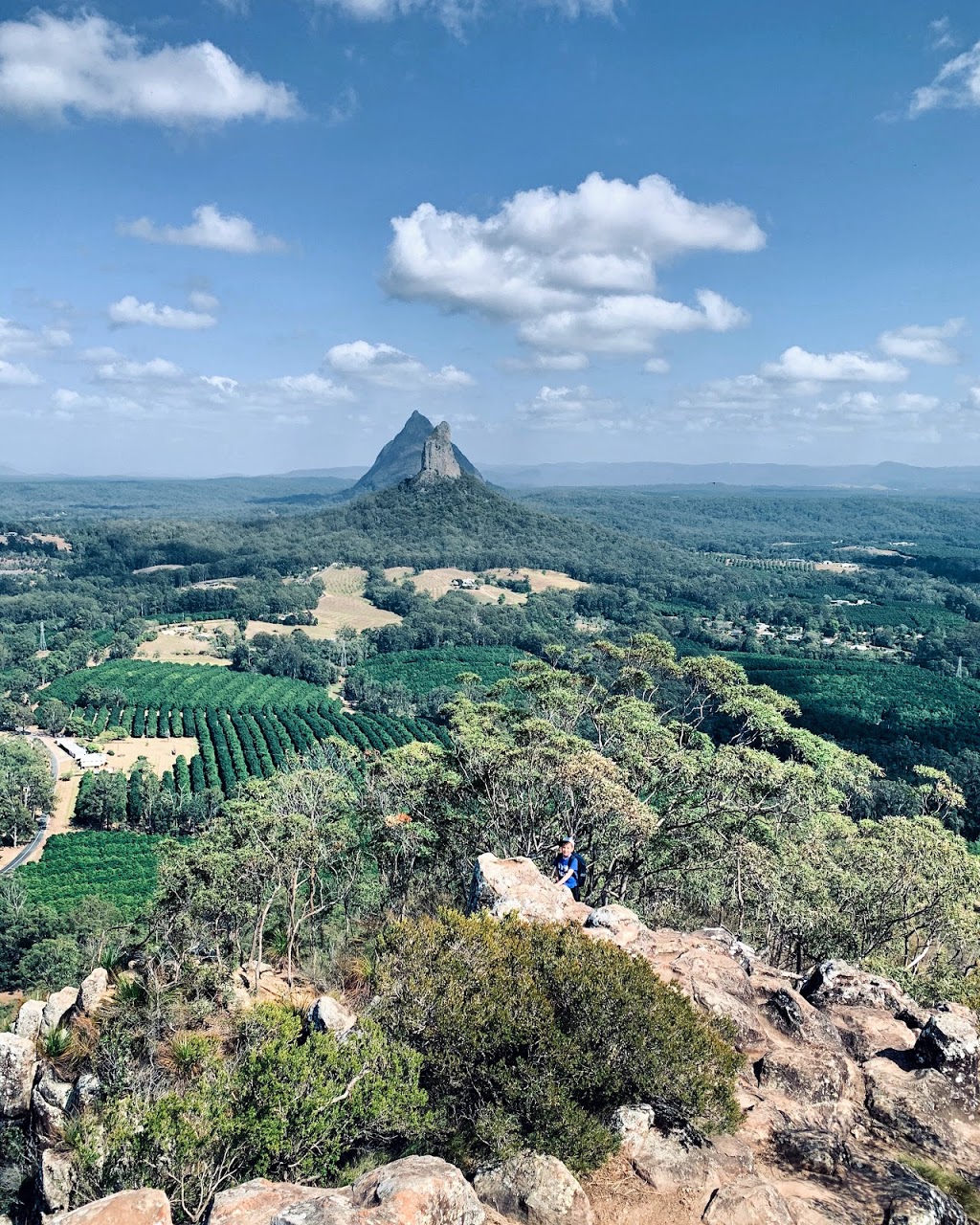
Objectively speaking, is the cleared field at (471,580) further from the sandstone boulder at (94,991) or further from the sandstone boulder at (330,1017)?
the sandstone boulder at (330,1017)

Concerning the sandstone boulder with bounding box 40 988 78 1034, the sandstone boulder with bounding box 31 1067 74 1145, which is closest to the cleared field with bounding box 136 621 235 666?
the sandstone boulder with bounding box 40 988 78 1034

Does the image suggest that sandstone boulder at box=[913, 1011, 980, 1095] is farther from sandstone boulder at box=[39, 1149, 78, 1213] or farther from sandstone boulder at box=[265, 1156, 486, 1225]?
sandstone boulder at box=[39, 1149, 78, 1213]

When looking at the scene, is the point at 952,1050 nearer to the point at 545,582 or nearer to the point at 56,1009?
the point at 56,1009

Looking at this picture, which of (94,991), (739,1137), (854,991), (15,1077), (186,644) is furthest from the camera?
(186,644)

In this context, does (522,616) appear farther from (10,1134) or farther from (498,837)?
(10,1134)

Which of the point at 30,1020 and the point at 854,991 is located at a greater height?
the point at 854,991

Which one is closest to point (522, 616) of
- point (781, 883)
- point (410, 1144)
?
point (781, 883)

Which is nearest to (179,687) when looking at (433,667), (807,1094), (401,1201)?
(433,667)
